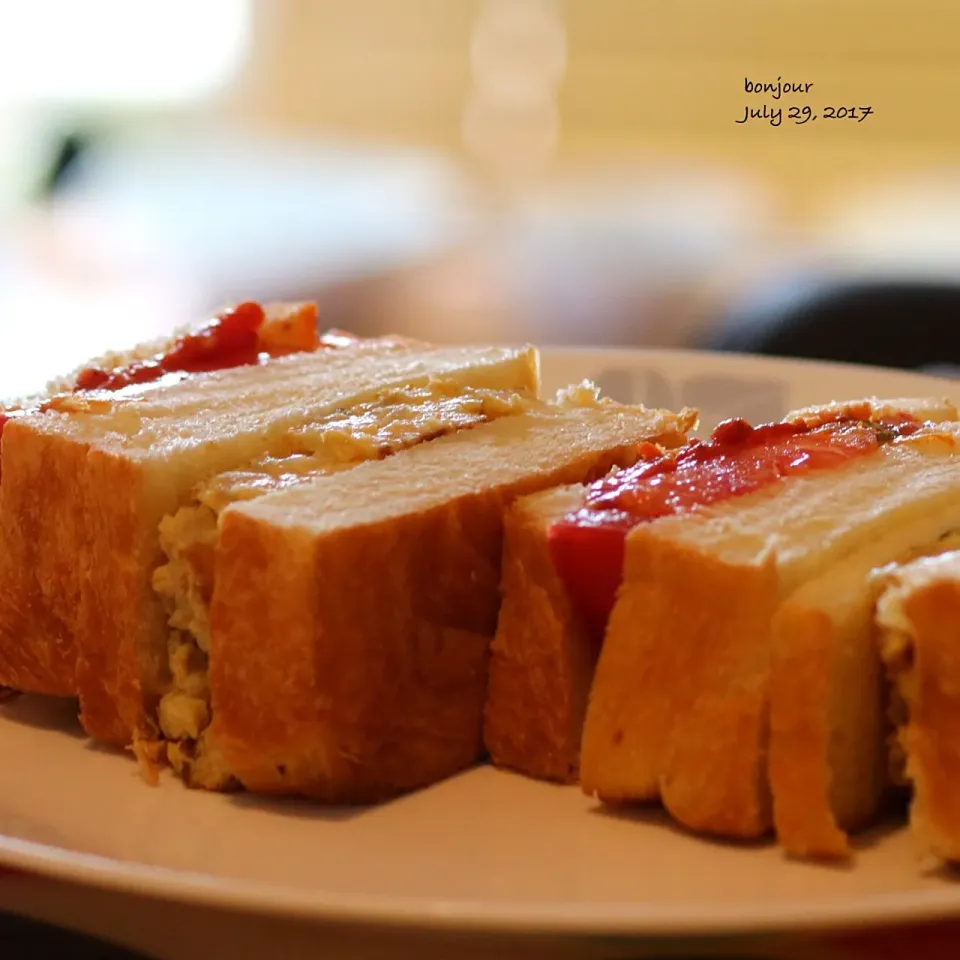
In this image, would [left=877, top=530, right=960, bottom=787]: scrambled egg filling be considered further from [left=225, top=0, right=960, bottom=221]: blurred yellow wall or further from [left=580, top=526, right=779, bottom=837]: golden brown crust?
[left=225, top=0, right=960, bottom=221]: blurred yellow wall

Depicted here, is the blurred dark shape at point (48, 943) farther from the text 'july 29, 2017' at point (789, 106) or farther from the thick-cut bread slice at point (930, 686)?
the text 'july 29, 2017' at point (789, 106)

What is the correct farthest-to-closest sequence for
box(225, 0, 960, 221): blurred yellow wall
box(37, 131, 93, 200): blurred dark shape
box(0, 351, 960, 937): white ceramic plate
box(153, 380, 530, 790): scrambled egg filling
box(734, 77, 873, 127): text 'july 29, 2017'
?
box(37, 131, 93, 200): blurred dark shape, box(225, 0, 960, 221): blurred yellow wall, box(734, 77, 873, 127): text 'july 29, 2017', box(153, 380, 530, 790): scrambled egg filling, box(0, 351, 960, 937): white ceramic plate

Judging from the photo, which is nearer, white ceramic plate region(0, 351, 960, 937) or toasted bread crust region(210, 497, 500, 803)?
white ceramic plate region(0, 351, 960, 937)

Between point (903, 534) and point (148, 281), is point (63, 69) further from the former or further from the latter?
point (903, 534)

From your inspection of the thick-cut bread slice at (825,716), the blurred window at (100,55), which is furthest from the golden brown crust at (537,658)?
the blurred window at (100,55)

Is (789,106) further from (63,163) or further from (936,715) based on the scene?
(63,163)

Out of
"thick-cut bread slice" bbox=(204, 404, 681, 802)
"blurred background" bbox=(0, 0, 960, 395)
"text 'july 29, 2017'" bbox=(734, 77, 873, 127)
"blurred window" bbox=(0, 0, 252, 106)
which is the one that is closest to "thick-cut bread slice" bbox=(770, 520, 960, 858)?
"thick-cut bread slice" bbox=(204, 404, 681, 802)

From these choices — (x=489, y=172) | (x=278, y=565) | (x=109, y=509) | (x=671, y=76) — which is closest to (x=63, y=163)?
(x=489, y=172)
